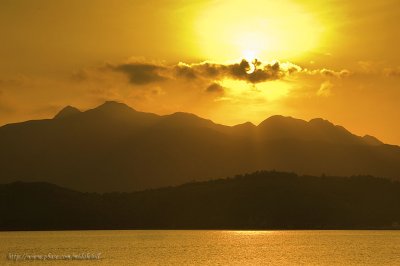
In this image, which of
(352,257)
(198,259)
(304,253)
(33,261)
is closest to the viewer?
(33,261)

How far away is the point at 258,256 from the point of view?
167 m

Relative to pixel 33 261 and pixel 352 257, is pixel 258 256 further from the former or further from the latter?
pixel 33 261

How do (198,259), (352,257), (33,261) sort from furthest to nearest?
(352,257) < (198,259) < (33,261)

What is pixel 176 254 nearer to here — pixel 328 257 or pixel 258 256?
pixel 258 256

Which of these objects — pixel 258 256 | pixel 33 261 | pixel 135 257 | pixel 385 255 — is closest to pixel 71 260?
pixel 33 261

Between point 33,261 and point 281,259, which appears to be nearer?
point 33,261

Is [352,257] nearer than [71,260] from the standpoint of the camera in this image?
No

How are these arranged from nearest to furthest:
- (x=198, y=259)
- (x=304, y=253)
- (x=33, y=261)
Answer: (x=33, y=261), (x=198, y=259), (x=304, y=253)

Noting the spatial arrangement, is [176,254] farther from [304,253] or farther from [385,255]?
[385,255]

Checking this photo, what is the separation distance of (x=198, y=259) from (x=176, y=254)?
20.4 metres

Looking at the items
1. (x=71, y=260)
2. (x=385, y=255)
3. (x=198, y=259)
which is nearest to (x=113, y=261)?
(x=71, y=260)

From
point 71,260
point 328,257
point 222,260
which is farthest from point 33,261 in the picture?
point 328,257

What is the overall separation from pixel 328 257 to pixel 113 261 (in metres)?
49.4

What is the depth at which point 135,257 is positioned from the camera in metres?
162
